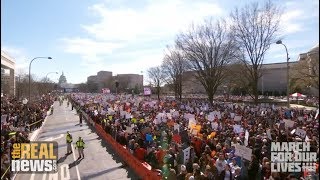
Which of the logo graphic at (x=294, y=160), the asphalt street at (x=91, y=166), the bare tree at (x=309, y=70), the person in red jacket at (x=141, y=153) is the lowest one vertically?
Answer: the asphalt street at (x=91, y=166)

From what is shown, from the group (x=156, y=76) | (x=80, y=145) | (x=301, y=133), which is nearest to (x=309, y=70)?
(x=301, y=133)

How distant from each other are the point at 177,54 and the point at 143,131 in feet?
157

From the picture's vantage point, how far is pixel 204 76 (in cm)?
5716

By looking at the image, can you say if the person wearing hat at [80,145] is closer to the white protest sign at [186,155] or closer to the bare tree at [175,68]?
the white protest sign at [186,155]

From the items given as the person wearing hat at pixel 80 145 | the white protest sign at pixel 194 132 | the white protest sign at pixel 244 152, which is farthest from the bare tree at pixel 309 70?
the person wearing hat at pixel 80 145

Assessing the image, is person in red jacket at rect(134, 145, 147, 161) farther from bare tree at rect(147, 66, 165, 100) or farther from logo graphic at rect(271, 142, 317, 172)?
bare tree at rect(147, 66, 165, 100)

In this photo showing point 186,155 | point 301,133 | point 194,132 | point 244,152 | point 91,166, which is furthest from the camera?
point 194,132

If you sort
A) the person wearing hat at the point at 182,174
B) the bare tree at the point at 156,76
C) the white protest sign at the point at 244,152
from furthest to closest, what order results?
1. the bare tree at the point at 156,76
2. the person wearing hat at the point at 182,174
3. the white protest sign at the point at 244,152

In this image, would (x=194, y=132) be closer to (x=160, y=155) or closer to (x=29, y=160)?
(x=160, y=155)

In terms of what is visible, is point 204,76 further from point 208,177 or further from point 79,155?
point 208,177

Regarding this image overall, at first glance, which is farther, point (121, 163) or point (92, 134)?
point (92, 134)

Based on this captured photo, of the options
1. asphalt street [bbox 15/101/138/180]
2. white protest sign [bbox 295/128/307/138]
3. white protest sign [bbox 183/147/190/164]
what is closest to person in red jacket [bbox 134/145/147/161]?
asphalt street [bbox 15/101/138/180]

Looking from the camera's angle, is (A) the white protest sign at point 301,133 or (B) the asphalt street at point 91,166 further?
(A) the white protest sign at point 301,133

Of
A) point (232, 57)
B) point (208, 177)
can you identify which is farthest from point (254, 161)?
point (232, 57)
